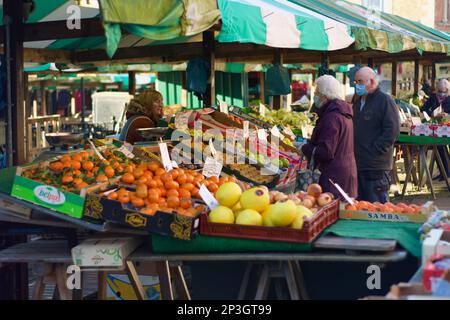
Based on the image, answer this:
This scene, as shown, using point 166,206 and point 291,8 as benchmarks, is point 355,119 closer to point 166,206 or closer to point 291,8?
point 291,8

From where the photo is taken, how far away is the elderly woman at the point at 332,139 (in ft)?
19.3

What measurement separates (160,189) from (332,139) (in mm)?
1687

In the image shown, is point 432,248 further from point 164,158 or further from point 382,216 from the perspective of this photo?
point 164,158

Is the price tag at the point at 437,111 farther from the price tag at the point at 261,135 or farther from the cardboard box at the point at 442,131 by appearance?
the price tag at the point at 261,135

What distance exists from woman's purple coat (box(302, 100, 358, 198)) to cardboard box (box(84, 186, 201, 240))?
1.88m

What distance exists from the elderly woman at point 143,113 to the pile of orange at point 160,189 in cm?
211

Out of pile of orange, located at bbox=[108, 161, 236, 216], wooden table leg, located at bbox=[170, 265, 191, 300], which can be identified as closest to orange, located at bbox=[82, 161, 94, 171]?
pile of orange, located at bbox=[108, 161, 236, 216]

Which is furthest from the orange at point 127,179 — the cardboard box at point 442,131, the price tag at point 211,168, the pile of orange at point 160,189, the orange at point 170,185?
the cardboard box at point 442,131

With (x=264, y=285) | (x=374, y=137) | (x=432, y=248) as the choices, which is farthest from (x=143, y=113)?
(x=432, y=248)

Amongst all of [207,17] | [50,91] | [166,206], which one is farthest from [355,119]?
[50,91]

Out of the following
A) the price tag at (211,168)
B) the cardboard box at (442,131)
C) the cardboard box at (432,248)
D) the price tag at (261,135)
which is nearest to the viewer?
the cardboard box at (432,248)

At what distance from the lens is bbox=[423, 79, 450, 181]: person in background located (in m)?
13.1

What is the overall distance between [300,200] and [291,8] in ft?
12.0

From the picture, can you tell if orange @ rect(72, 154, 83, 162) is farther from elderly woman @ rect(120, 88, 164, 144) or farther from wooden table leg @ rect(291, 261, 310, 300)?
elderly woman @ rect(120, 88, 164, 144)
